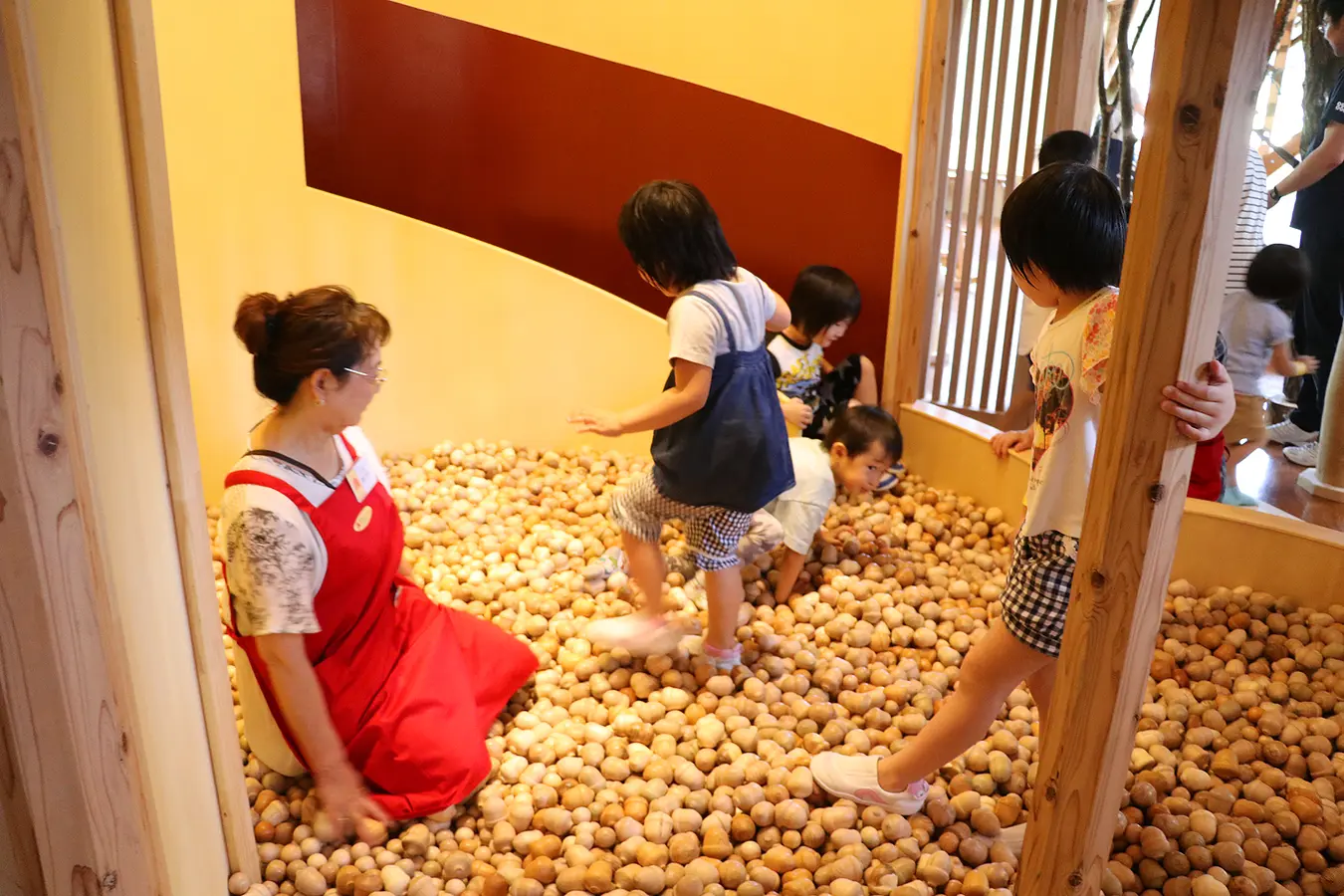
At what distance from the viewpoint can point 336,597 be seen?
1.93 metres

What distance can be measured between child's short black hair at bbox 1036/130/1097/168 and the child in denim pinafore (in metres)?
1.03

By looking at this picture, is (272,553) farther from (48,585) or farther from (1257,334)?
(1257,334)

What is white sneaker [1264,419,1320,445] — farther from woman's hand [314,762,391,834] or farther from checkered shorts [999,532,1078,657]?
woman's hand [314,762,391,834]

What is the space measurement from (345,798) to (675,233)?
1184 millimetres

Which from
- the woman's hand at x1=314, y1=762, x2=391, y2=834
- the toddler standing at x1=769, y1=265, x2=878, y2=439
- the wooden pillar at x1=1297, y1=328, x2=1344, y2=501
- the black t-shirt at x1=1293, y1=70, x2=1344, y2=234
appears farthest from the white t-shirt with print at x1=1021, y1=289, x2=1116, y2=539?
the black t-shirt at x1=1293, y1=70, x2=1344, y2=234

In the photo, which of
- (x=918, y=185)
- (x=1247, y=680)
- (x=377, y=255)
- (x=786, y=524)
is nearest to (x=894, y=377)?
(x=918, y=185)

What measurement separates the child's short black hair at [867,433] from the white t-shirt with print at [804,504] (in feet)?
0.30

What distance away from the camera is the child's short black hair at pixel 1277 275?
2846 mm

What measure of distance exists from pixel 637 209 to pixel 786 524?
0.98 m

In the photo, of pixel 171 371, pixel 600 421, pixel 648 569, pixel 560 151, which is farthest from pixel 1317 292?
pixel 171 371

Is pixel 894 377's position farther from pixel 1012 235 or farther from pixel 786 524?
pixel 1012 235

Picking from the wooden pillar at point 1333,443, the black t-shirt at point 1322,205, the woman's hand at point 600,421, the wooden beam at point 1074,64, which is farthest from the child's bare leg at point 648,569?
the black t-shirt at point 1322,205

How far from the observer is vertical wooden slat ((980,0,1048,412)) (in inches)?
122

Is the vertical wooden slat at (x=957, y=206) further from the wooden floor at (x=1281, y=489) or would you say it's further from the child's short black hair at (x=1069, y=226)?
the child's short black hair at (x=1069, y=226)
